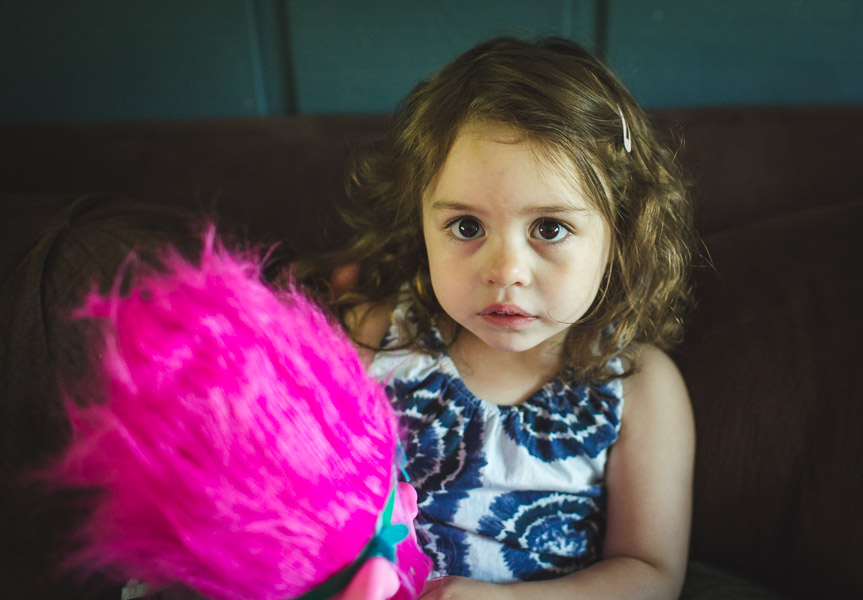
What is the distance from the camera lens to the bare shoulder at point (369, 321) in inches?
37.6

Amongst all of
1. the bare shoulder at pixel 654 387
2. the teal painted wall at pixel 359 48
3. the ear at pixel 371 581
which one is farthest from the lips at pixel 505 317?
the teal painted wall at pixel 359 48

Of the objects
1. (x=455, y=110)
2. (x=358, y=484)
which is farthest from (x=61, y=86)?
(x=358, y=484)

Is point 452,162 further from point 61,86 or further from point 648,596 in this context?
point 61,86

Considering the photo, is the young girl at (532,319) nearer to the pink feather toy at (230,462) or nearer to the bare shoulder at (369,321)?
the bare shoulder at (369,321)

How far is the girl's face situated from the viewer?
0.69 meters

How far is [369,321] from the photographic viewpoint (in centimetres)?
97

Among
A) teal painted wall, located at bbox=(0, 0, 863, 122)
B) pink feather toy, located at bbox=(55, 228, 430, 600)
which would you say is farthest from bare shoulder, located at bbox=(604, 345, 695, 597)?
teal painted wall, located at bbox=(0, 0, 863, 122)

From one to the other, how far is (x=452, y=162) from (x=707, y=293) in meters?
0.49

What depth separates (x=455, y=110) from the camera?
74 centimetres

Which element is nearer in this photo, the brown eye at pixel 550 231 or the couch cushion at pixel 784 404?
the brown eye at pixel 550 231

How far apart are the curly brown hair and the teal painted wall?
1.25 feet

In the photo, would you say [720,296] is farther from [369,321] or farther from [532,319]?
[369,321]

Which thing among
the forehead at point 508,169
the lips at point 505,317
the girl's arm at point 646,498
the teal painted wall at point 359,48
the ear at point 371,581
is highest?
the teal painted wall at point 359,48

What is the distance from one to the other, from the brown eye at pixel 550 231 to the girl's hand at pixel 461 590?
0.41 m
